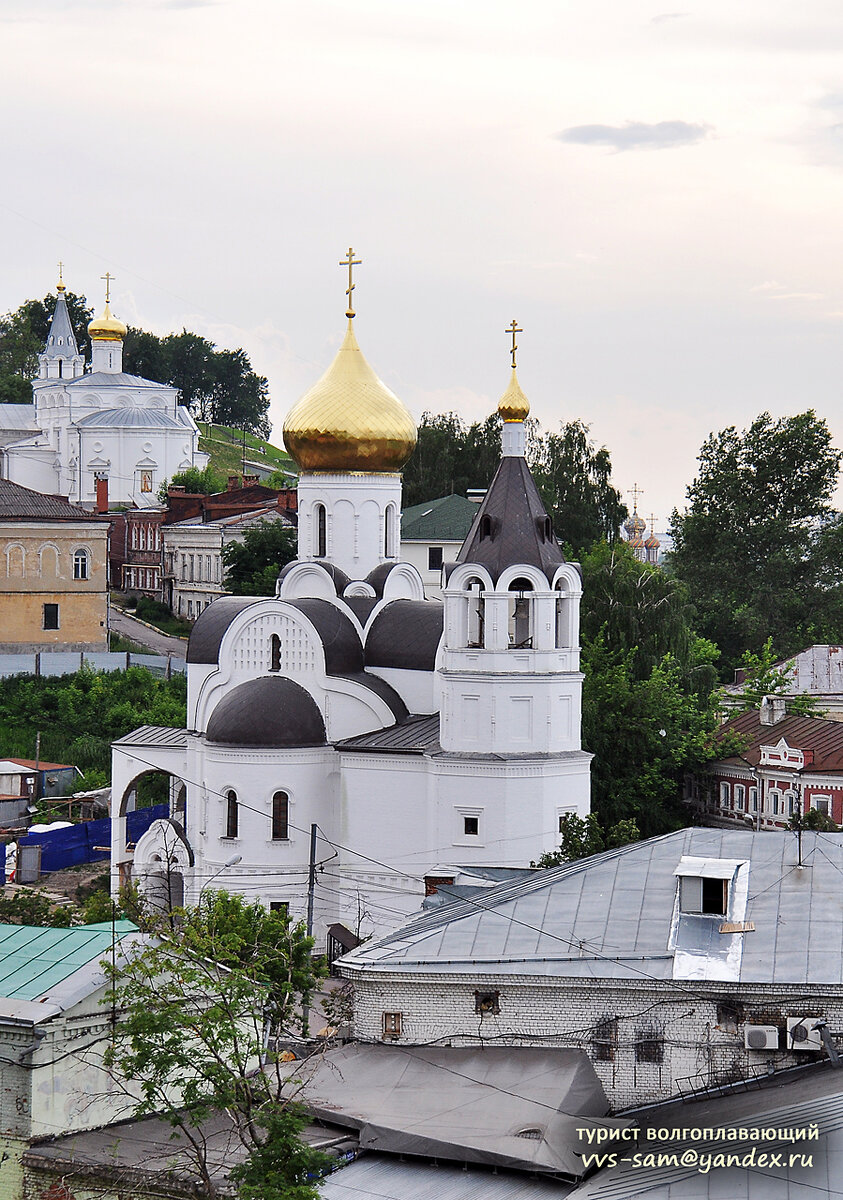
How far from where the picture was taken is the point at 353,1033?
17016mm

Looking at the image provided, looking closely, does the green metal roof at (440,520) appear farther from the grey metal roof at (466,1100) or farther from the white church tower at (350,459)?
the grey metal roof at (466,1100)

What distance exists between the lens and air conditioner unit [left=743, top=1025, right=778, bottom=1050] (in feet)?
51.0

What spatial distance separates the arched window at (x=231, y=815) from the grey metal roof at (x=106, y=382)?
161 feet

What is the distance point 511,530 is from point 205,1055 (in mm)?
15049

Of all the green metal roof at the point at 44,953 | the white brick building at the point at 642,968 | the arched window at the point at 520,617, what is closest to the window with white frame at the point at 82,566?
the arched window at the point at 520,617

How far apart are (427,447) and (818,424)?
12.8m

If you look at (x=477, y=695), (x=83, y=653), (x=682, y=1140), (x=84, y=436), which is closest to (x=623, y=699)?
(x=477, y=695)

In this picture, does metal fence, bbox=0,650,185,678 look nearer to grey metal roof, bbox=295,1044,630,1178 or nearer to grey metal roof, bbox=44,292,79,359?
grey metal roof, bbox=295,1044,630,1178

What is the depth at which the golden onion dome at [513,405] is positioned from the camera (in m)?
28.2

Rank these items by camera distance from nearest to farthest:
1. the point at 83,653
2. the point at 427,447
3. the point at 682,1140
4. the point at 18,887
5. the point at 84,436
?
the point at 682,1140 < the point at 18,887 < the point at 83,653 < the point at 427,447 < the point at 84,436

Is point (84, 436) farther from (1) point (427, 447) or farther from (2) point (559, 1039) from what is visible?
(2) point (559, 1039)

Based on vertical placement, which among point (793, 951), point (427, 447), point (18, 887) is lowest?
point (18, 887)

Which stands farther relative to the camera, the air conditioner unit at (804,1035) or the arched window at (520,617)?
the arched window at (520,617)

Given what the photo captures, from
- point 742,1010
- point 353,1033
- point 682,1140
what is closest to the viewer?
point 682,1140
